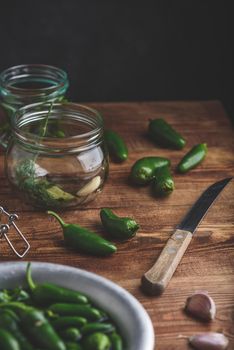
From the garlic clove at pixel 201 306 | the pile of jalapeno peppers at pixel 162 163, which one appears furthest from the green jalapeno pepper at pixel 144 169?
the garlic clove at pixel 201 306

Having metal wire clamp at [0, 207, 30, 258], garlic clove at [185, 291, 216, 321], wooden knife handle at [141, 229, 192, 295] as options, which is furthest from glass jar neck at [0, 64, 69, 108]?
garlic clove at [185, 291, 216, 321]

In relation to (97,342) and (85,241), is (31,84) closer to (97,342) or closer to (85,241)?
(85,241)

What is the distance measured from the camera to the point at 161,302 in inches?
68.1

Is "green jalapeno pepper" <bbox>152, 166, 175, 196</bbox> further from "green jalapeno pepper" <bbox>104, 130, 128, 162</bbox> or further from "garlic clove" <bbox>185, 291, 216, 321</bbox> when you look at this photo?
"garlic clove" <bbox>185, 291, 216, 321</bbox>

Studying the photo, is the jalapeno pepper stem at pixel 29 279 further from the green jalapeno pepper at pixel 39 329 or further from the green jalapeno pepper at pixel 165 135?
the green jalapeno pepper at pixel 165 135

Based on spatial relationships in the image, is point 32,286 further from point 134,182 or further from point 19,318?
point 134,182

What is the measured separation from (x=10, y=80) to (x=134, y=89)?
1.08 meters

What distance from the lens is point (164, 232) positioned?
2029 mm

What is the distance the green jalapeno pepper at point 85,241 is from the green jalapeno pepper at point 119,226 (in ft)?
0.21

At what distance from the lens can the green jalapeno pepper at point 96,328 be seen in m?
1.50

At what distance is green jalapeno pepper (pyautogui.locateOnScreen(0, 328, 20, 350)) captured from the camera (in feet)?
4.65

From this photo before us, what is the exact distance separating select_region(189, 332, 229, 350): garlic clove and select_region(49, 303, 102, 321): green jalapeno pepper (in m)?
0.22

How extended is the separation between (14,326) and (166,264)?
490mm

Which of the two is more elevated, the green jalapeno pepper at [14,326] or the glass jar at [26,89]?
the green jalapeno pepper at [14,326]
